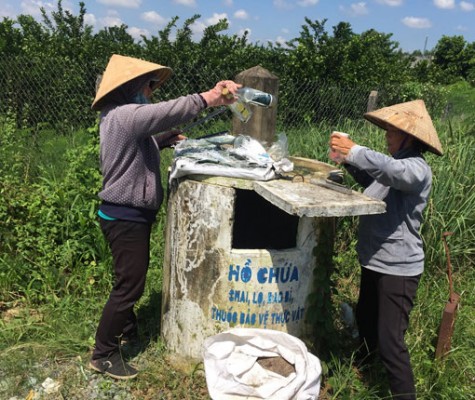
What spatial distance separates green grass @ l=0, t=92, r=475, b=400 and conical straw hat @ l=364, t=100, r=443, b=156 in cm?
138

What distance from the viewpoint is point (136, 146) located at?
2.51m

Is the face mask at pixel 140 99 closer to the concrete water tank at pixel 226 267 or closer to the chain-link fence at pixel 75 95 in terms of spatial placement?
the concrete water tank at pixel 226 267

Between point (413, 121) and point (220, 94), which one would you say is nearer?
point (413, 121)

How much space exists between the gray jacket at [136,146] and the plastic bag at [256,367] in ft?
2.86

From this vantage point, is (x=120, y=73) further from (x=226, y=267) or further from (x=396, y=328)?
(x=396, y=328)

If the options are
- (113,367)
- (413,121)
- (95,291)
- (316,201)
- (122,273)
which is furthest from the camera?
(95,291)

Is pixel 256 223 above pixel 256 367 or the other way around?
above

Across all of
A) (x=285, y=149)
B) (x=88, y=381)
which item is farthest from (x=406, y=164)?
(x=88, y=381)

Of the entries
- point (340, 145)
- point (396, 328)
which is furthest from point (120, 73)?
point (396, 328)

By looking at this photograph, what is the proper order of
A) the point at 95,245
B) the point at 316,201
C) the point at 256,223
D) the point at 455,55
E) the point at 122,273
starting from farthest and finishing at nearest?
the point at 455,55
the point at 95,245
the point at 256,223
the point at 122,273
the point at 316,201

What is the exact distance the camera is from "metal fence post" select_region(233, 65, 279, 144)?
12.0ft

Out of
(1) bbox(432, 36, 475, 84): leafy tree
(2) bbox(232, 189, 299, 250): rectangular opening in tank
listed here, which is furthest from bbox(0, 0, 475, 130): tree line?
(1) bbox(432, 36, 475, 84): leafy tree

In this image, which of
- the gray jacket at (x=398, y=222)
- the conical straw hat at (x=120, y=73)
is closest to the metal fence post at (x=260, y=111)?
the conical straw hat at (x=120, y=73)

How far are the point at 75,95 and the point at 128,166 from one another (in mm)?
4856
